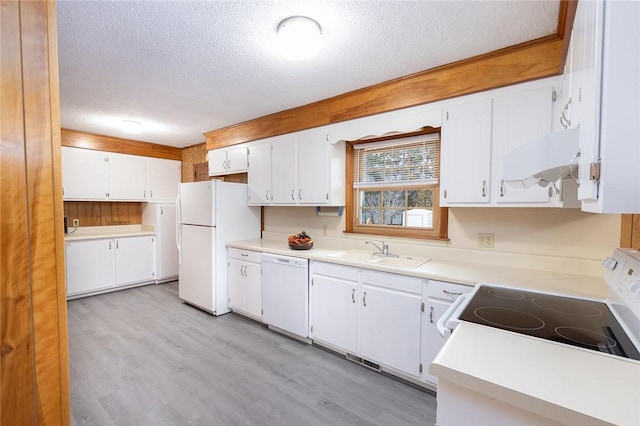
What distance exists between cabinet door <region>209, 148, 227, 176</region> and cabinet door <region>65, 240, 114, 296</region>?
6.31 feet

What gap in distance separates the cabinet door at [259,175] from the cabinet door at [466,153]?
2.00m

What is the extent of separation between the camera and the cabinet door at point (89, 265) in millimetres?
3936

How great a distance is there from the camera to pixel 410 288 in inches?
82.0

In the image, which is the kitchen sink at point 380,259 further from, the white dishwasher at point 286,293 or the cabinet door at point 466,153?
the cabinet door at point 466,153

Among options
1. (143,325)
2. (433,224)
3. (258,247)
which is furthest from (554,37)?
(143,325)

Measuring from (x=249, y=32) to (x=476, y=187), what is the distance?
1.85 m

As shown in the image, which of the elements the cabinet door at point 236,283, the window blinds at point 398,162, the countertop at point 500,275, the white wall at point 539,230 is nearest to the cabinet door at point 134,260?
the cabinet door at point 236,283

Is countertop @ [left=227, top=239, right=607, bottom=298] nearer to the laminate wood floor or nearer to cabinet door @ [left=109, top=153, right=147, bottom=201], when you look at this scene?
the laminate wood floor

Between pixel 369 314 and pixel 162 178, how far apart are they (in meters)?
4.40

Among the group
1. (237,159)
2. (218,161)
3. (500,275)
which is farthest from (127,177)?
(500,275)

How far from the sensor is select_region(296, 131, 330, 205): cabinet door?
2.93 metres

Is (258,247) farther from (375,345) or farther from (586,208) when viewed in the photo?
(586,208)

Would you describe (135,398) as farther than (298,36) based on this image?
Yes

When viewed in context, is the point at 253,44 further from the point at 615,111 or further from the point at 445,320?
the point at 445,320
